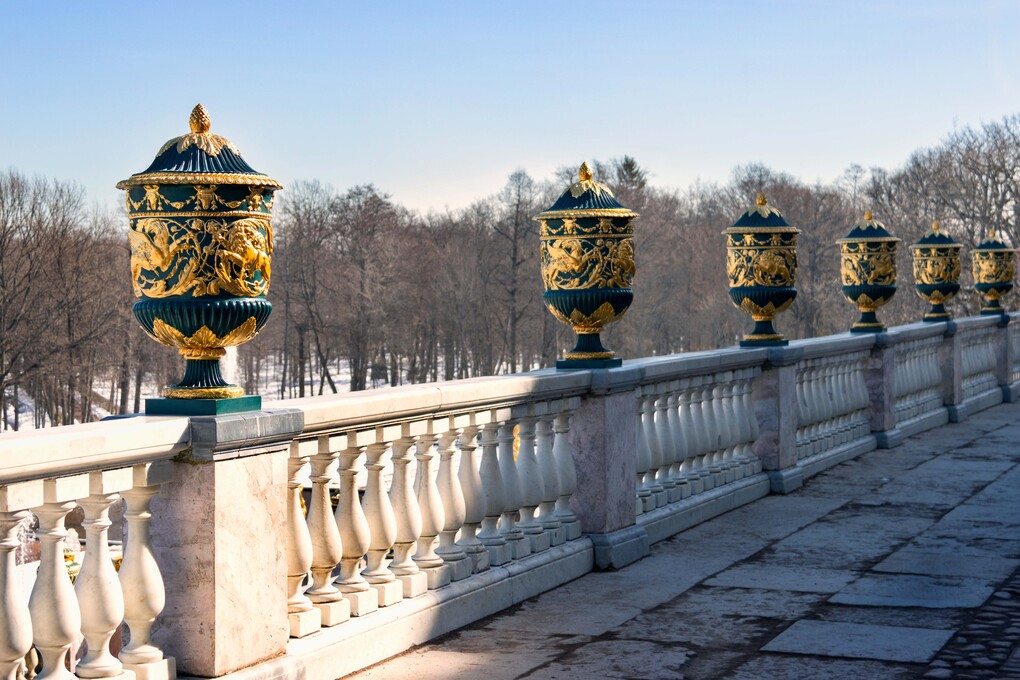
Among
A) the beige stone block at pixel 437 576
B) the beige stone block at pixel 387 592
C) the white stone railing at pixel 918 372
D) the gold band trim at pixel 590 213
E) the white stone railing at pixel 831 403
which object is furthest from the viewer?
the white stone railing at pixel 918 372

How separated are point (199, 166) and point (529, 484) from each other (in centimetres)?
265

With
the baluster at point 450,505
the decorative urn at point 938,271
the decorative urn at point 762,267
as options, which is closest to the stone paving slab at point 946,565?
the baluster at point 450,505

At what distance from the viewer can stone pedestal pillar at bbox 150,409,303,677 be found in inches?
177

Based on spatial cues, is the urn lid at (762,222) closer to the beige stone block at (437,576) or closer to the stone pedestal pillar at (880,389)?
the stone pedestal pillar at (880,389)

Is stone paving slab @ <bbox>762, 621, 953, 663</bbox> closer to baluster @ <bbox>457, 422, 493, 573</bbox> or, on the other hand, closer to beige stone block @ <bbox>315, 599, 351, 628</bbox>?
baluster @ <bbox>457, 422, 493, 573</bbox>

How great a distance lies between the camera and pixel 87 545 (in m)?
4.08

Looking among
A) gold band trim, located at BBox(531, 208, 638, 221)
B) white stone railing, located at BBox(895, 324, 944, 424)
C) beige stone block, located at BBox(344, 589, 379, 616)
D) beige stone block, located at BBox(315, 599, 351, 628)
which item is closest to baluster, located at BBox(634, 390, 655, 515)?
gold band trim, located at BBox(531, 208, 638, 221)

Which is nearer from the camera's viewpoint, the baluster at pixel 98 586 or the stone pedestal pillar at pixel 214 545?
the baluster at pixel 98 586

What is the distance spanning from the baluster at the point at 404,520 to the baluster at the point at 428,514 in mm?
66

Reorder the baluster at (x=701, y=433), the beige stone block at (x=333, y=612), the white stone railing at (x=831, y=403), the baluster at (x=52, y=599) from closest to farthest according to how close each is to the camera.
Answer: the baluster at (x=52, y=599) < the beige stone block at (x=333, y=612) < the baluster at (x=701, y=433) < the white stone railing at (x=831, y=403)

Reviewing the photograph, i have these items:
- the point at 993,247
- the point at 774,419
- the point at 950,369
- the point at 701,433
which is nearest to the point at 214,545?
the point at 701,433

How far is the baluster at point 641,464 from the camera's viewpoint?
7.87 metres

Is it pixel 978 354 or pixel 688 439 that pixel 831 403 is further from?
pixel 978 354

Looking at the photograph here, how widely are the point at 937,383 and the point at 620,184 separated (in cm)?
8565
